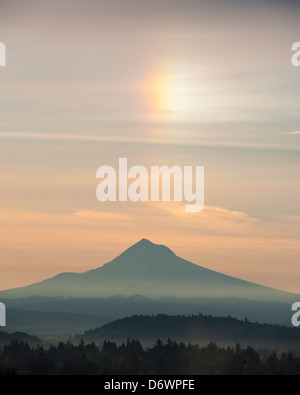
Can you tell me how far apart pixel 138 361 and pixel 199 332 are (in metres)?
55.7

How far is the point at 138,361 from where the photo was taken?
359 ft

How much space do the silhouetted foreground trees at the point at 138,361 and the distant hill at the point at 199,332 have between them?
645 inches

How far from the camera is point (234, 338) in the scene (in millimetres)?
158000

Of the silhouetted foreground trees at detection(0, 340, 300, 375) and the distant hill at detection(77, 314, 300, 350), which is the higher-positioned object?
the distant hill at detection(77, 314, 300, 350)

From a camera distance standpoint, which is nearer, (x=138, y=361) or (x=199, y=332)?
(x=138, y=361)

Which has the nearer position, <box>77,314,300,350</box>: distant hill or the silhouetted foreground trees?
the silhouetted foreground trees

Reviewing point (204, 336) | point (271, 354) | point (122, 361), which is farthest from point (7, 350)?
point (204, 336)

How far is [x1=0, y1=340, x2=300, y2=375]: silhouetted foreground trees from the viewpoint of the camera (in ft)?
333

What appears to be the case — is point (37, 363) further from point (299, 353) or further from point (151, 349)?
point (299, 353)

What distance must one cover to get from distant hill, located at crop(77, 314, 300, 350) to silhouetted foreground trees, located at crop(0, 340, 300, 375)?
16.4 m

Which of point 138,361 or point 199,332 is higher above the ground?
point 199,332
